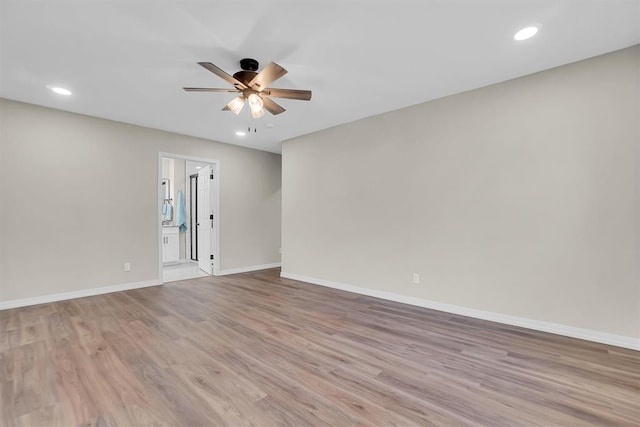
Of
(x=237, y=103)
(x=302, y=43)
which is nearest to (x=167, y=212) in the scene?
(x=237, y=103)

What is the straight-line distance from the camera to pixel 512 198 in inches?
116

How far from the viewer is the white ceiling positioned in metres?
1.98

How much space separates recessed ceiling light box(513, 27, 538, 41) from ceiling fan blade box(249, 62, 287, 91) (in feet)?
6.40

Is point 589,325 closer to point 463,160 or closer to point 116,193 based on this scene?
point 463,160

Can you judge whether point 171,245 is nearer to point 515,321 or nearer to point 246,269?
point 246,269

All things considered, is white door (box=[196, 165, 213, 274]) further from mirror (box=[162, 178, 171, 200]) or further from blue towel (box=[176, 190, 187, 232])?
mirror (box=[162, 178, 171, 200])

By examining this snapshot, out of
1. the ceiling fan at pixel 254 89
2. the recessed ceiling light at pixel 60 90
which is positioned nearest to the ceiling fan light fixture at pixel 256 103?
the ceiling fan at pixel 254 89

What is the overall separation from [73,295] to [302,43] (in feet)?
14.9

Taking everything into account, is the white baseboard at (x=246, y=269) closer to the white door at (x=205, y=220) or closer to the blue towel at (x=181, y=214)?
the white door at (x=205, y=220)

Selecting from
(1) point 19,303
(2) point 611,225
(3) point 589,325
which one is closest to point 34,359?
(1) point 19,303

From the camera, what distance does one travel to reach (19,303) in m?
3.52

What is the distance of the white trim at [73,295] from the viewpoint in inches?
137

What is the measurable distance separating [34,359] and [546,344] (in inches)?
174

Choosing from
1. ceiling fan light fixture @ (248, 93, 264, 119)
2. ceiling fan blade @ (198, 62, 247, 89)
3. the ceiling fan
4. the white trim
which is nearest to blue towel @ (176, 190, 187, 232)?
the white trim
